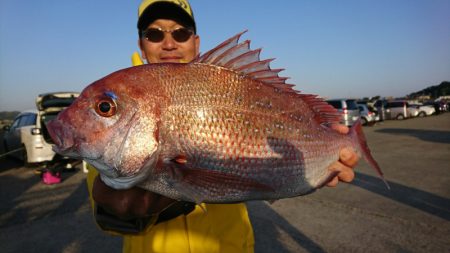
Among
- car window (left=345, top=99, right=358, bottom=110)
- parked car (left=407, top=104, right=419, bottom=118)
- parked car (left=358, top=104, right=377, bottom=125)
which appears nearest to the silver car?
parked car (left=407, top=104, right=419, bottom=118)

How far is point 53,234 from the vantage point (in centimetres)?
465

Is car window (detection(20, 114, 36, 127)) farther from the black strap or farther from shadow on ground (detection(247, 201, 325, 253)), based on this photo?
the black strap

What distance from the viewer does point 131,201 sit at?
5.11 feet

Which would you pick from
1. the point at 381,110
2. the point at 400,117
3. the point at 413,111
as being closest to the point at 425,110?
the point at 413,111

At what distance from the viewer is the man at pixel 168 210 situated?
62.4 inches

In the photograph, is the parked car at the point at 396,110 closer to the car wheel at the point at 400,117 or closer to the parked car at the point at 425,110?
the car wheel at the point at 400,117

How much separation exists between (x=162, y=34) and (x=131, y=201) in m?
1.56

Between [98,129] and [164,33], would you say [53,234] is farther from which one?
[98,129]

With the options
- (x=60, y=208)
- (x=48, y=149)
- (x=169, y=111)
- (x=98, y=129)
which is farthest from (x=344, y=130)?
(x=48, y=149)

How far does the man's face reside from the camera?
8.34 feet

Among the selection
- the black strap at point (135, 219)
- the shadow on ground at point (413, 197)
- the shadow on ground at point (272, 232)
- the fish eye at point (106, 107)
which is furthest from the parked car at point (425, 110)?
the fish eye at point (106, 107)

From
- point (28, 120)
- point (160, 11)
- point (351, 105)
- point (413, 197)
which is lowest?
point (413, 197)

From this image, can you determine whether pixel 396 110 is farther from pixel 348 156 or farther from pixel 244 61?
pixel 244 61

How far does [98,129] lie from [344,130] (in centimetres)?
157
